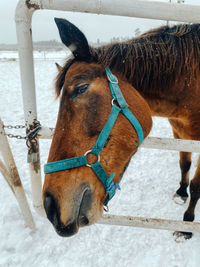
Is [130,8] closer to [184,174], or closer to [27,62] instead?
[27,62]

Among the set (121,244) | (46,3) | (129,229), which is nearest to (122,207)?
(129,229)

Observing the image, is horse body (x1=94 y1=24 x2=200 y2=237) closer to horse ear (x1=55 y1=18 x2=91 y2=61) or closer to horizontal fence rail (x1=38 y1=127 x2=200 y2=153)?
horse ear (x1=55 y1=18 x2=91 y2=61)

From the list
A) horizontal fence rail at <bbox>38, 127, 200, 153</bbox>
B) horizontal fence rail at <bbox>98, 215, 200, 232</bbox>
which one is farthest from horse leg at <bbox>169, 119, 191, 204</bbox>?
Answer: horizontal fence rail at <bbox>38, 127, 200, 153</bbox>

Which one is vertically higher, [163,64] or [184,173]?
[163,64]

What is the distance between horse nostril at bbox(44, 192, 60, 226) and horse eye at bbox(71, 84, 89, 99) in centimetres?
60

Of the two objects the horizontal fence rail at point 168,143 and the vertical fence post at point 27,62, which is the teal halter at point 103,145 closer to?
the horizontal fence rail at point 168,143

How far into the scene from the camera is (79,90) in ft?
4.09

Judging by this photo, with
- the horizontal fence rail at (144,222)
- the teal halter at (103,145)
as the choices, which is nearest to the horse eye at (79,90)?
the teal halter at (103,145)

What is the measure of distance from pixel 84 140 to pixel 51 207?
41cm

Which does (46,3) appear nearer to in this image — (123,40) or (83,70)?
(83,70)

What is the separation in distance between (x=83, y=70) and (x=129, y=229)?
2.02 meters

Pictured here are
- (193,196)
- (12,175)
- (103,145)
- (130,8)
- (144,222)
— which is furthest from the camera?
(193,196)

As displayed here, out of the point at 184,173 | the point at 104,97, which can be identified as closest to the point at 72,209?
the point at 104,97

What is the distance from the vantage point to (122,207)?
2.84 metres
